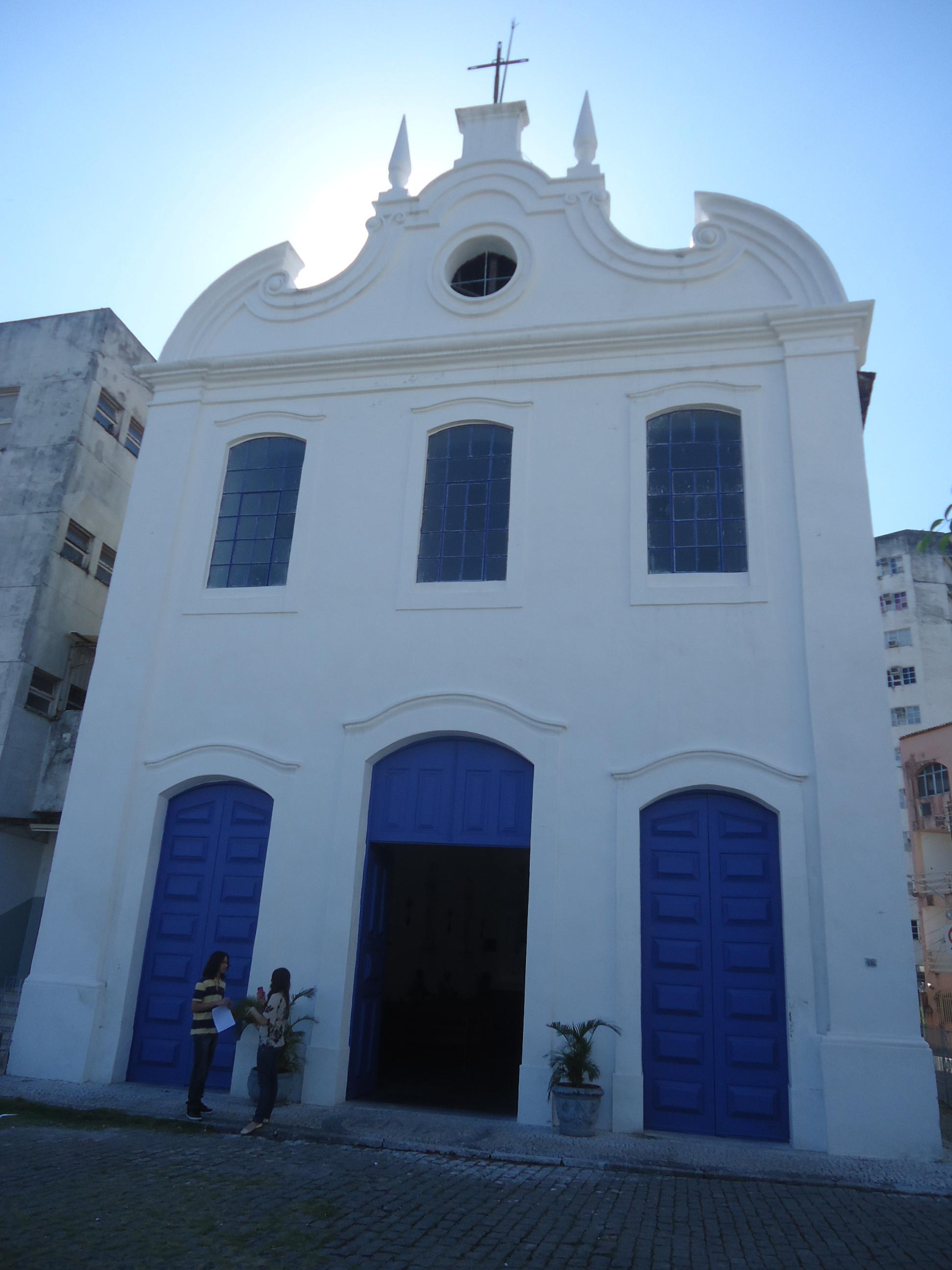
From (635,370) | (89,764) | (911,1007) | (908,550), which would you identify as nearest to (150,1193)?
(89,764)

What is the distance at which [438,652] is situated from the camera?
33.0ft

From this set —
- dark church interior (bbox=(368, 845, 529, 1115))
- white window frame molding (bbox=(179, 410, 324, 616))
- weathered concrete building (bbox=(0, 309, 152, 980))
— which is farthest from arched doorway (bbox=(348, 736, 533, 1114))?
weathered concrete building (bbox=(0, 309, 152, 980))

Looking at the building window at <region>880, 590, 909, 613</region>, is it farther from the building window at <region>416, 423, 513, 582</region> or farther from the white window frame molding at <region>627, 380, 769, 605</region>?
the building window at <region>416, 423, 513, 582</region>

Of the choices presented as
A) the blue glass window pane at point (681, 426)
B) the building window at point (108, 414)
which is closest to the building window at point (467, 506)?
the blue glass window pane at point (681, 426)

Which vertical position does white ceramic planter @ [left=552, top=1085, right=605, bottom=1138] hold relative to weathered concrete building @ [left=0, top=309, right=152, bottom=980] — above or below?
below

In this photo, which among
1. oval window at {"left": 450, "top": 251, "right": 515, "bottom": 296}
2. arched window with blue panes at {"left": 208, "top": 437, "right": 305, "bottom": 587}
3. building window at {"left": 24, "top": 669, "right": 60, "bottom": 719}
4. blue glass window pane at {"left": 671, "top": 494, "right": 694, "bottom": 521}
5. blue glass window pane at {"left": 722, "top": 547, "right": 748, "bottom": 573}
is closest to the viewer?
blue glass window pane at {"left": 722, "top": 547, "right": 748, "bottom": 573}

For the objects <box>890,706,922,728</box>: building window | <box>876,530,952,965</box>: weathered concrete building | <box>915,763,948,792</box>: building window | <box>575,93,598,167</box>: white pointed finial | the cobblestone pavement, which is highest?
<box>876,530,952,965</box>: weathered concrete building

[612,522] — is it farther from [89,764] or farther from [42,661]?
[42,661]

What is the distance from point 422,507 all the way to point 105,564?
6.99 metres

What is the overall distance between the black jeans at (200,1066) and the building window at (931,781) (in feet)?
81.8

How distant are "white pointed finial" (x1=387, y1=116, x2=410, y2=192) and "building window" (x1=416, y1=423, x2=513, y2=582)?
4.04 metres

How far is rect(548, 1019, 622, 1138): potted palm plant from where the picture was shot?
796 cm

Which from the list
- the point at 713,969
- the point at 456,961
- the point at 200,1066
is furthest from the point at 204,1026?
the point at 456,961

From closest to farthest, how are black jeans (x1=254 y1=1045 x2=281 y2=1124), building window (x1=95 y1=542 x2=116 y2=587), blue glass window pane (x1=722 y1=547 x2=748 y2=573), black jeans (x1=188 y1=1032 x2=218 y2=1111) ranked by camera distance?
1. black jeans (x1=254 y1=1045 x2=281 y2=1124)
2. black jeans (x1=188 y1=1032 x2=218 y2=1111)
3. blue glass window pane (x1=722 y1=547 x2=748 y2=573)
4. building window (x1=95 y1=542 x2=116 y2=587)
